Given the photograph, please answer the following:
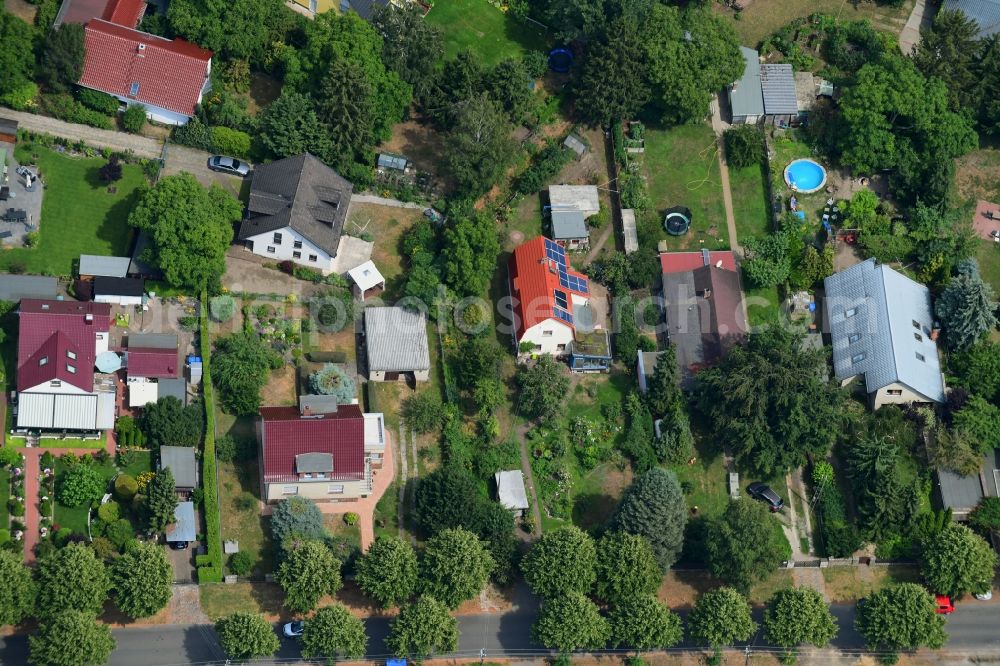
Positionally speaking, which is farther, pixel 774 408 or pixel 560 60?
pixel 560 60

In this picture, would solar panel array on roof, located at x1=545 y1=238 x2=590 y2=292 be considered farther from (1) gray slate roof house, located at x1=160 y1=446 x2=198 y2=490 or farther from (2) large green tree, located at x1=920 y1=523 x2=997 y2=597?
(2) large green tree, located at x1=920 y1=523 x2=997 y2=597

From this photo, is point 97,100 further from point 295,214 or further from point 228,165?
point 295,214

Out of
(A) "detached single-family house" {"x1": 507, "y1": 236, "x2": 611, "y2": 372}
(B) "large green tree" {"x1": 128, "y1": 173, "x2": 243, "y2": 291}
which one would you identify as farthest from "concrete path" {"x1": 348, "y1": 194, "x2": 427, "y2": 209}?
(B) "large green tree" {"x1": 128, "y1": 173, "x2": 243, "y2": 291}

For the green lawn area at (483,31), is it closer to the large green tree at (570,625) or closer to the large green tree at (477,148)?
the large green tree at (477,148)

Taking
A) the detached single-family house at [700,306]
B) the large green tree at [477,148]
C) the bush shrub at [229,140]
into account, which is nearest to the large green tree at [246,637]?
the detached single-family house at [700,306]

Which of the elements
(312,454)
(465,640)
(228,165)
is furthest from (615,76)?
(465,640)

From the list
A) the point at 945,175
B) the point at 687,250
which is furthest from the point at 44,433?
the point at 945,175
